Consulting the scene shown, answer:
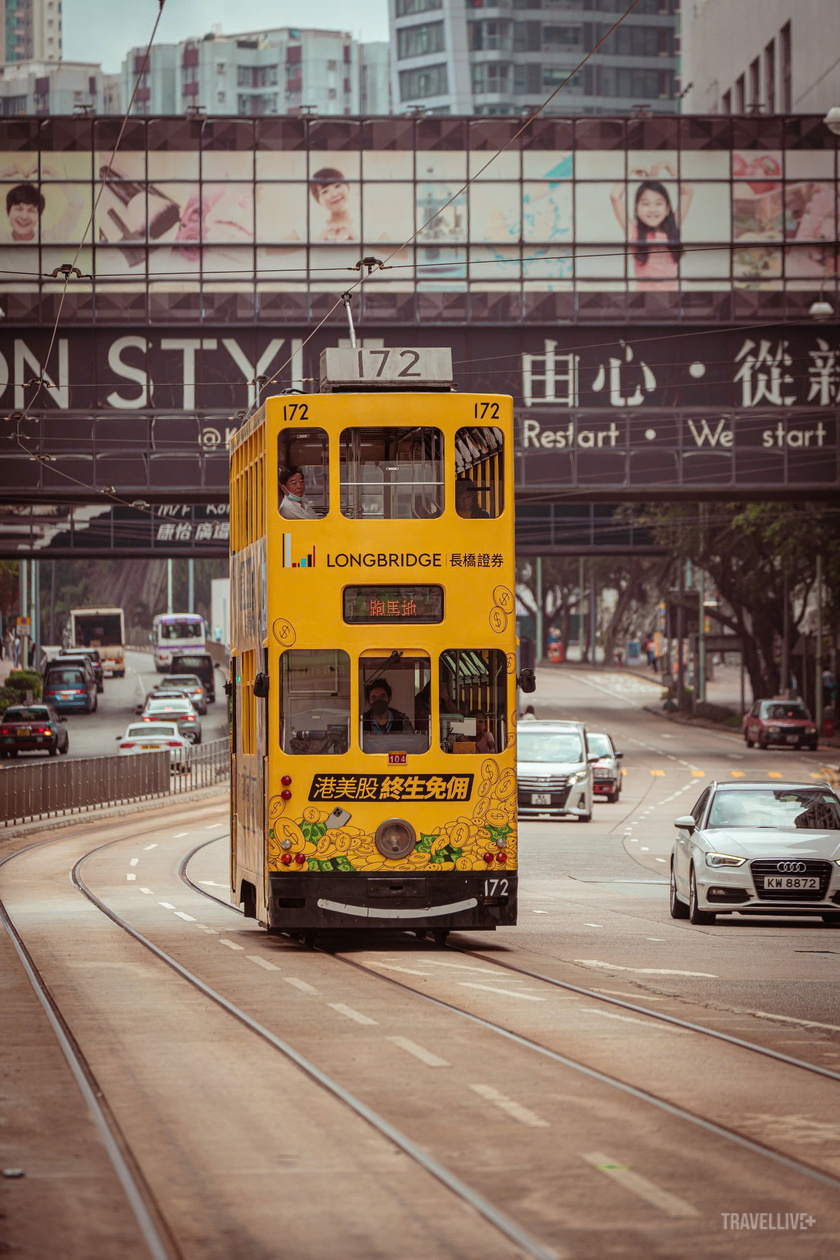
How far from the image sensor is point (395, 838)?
16.0 meters

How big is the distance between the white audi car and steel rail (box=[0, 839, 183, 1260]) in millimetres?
7887

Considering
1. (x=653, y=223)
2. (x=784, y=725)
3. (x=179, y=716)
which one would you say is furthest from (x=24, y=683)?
(x=653, y=223)

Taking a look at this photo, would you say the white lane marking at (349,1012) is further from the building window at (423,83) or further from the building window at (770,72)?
the building window at (423,83)

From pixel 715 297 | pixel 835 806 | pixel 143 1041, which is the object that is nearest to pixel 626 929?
pixel 835 806

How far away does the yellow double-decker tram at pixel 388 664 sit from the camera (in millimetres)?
16000

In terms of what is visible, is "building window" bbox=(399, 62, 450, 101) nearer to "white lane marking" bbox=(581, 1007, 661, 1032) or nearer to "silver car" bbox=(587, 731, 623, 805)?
"silver car" bbox=(587, 731, 623, 805)

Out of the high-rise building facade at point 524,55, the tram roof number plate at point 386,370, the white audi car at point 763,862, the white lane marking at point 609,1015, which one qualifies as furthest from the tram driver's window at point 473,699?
the high-rise building facade at point 524,55

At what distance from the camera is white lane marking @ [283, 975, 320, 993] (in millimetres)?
13719

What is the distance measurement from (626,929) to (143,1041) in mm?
8868

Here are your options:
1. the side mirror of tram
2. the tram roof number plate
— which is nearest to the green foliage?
the tram roof number plate

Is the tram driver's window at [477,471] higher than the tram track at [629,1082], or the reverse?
the tram driver's window at [477,471]

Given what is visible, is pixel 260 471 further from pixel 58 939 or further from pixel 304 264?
pixel 304 264

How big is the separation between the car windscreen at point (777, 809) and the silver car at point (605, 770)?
73.7ft

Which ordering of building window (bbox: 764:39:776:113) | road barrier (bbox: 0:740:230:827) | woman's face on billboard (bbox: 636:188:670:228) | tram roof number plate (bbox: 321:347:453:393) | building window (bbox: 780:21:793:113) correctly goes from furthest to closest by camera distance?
1. building window (bbox: 764:39:776:113)
2. building window (bbox: 780:21:793:113)
3. woman's face on billboard (bbox: 636:188:670:228)
4. road barrier (bbox: 0:740:230:827)
5. tram roof number plate (bbox: 321:347:453:393)
